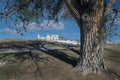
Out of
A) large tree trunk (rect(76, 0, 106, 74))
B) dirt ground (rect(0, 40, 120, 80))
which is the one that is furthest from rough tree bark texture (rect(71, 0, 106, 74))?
dirt ground (rect(0, 40, 120, 80))

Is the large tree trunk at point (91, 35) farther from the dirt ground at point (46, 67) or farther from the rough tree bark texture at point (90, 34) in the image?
the dirt ground at point (46, 67)

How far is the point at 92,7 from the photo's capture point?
582 inches

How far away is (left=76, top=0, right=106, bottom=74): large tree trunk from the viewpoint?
48.6 ft

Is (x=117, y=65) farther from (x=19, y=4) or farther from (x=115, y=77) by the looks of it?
(x=19, y=4)

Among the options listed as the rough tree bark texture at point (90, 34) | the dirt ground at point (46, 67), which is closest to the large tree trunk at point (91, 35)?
the rough tree bark texture at point (90, 34)

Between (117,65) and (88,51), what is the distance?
3.34m

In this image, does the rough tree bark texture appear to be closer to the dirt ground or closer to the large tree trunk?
the large tree trunk

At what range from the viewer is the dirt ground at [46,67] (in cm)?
1477

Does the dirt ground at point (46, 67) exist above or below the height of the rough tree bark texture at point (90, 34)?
below

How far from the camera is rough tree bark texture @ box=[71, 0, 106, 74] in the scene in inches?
583

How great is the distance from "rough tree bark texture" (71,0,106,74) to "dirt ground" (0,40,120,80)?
22.2 inches

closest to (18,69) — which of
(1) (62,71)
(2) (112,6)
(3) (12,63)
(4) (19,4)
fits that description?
(3) (12,63)

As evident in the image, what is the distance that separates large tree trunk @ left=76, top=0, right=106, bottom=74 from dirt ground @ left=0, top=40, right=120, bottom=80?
57 centimetres

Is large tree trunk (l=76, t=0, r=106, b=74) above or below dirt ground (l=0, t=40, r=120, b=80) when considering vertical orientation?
above
